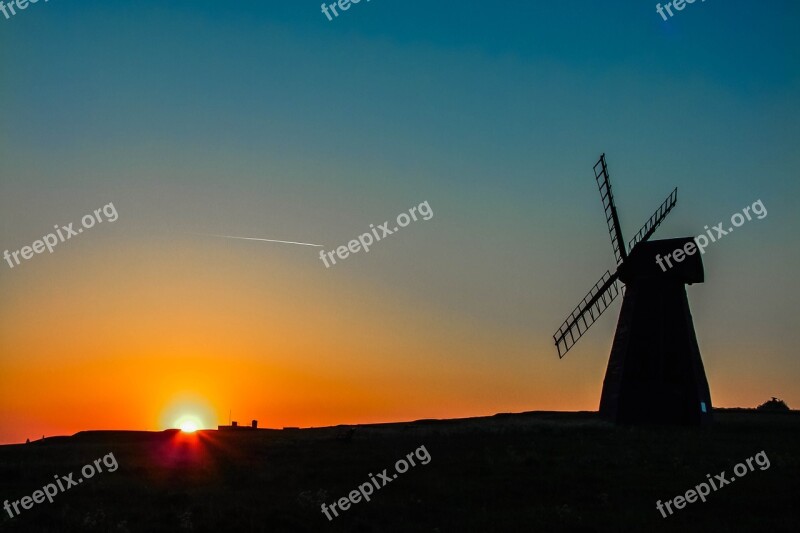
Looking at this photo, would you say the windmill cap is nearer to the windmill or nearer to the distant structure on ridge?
the windmill

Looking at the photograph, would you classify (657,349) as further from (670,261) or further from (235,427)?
(235,427)

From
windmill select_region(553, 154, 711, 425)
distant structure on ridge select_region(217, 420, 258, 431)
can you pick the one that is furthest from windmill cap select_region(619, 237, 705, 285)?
distant structure on ridge select_region(217, 420, 258, 431)

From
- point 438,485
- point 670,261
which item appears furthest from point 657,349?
point 438,485

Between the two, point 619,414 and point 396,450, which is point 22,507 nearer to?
point 396,450

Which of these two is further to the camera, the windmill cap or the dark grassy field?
the windmill cap

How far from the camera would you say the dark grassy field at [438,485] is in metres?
21.5

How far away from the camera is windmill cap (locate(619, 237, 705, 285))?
4541 centimetres

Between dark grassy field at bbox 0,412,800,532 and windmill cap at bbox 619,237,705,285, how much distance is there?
9391 mm

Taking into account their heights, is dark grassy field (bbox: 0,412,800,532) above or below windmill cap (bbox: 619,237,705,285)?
below

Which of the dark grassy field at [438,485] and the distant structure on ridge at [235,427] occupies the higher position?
the distant structure on ridge at [235,427]

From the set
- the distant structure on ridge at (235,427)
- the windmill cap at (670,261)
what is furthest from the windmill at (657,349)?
the distant structure on ridge at (235,427)

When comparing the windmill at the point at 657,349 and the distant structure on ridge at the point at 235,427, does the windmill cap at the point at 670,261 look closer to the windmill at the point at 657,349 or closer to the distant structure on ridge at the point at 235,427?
the windmill at the point at 657,349

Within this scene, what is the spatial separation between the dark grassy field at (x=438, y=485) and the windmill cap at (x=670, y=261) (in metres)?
9.39

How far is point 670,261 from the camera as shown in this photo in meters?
45.5
